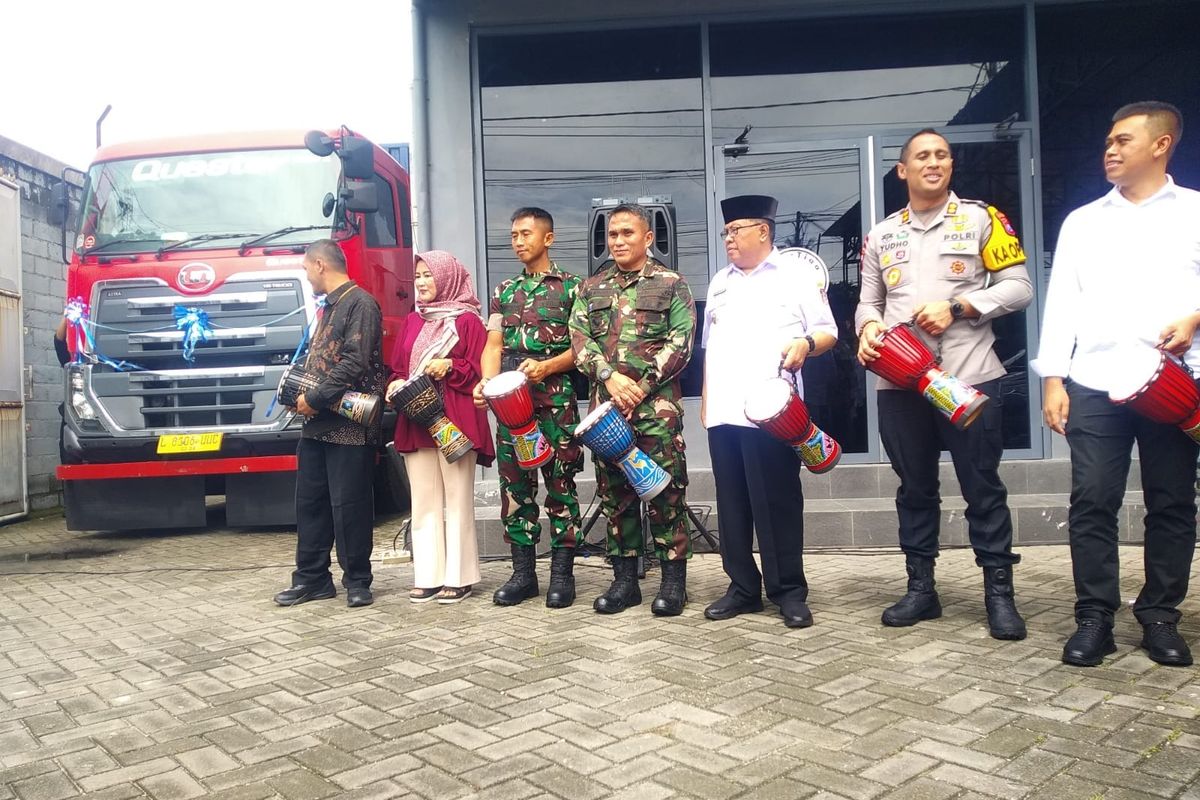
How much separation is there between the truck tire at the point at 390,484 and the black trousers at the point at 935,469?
4.99m

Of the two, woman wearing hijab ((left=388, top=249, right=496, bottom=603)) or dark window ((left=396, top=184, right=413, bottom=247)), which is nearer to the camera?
woman wearing hijab ((left=388, top=249, right=496, bottom=603))

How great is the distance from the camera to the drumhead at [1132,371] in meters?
3.18

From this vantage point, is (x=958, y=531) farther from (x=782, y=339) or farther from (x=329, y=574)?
(x=329, y=574)

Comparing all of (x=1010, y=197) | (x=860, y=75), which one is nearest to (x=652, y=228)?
(x=860, y=75)

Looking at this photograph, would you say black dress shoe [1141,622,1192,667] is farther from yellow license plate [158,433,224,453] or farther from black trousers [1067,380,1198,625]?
yellow license plate [158,433,224,453]

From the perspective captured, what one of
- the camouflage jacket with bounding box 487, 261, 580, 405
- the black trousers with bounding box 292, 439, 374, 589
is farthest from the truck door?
the camouflage jacket with bounding box 487, 261, 580, 405

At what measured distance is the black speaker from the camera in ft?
22.1

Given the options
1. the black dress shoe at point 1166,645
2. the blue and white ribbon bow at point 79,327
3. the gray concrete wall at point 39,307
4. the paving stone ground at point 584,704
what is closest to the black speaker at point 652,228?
the paving stone ground at point 584,704

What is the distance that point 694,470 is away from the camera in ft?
21.9

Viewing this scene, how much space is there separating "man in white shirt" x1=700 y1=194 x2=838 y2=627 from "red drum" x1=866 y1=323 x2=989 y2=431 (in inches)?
14.2

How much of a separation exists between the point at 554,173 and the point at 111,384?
12.2 feet

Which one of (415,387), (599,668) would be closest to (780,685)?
(599,668)

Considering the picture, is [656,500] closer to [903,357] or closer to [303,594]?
[903,357]

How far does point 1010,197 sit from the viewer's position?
716 cm
